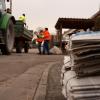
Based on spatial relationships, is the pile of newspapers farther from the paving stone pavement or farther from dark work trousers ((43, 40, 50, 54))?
dark work trousers ((43, 40, 50, 54))

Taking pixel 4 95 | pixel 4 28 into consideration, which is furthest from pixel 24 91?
pixel 4 28

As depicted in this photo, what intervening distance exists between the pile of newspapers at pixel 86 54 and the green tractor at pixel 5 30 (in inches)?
579

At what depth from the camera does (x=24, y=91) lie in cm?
868

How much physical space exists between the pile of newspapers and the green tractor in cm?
1471

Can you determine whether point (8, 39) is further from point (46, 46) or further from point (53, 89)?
point (53, 89)

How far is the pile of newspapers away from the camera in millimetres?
5496

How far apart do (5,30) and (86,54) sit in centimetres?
1506

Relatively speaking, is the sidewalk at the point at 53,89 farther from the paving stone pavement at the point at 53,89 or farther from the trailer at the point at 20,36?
the trailer at the point at 20,36

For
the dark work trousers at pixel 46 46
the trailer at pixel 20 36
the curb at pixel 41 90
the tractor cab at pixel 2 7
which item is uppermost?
the tractor cab at pixel 2 7

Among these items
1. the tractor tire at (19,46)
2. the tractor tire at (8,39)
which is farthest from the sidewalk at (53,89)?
the tractor tire at (19,46)

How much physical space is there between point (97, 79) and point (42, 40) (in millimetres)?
23535

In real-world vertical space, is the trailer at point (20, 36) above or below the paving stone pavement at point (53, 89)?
above

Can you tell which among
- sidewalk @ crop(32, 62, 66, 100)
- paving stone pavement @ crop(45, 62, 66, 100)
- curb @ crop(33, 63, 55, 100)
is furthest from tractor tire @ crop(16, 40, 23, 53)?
curb @ crop(33, 63, 55, 100)

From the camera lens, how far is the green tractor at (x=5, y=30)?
20312 mm
